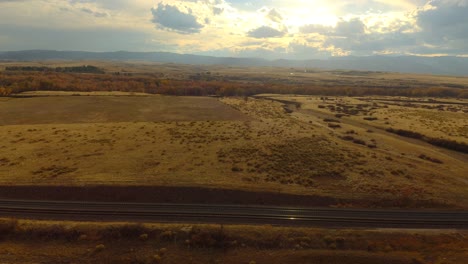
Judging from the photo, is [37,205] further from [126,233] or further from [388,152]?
[388,152]

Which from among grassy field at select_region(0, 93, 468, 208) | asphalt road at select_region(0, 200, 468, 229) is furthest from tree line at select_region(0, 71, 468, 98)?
asphalt road at select_region(0, 200, 468, 229)

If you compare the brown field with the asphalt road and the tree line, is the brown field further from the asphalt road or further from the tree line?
the tree line

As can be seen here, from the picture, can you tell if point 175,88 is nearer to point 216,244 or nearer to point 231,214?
point 231,214

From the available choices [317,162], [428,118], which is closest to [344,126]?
[428,118]

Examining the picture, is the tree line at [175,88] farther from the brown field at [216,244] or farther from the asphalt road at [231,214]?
the brown field at [216,244]

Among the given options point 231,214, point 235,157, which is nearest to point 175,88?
point 235,157

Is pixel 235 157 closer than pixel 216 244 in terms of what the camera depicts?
No

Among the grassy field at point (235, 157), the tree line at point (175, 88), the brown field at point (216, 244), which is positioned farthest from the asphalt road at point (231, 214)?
the tree line at point (175, 88)
